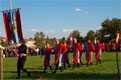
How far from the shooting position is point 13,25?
486 inches

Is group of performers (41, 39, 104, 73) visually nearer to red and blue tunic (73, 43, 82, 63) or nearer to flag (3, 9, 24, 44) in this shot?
red and blue tunic (73, 43, 82, 63)

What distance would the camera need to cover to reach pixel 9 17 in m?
12.5

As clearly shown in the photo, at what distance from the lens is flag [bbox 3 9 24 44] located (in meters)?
12.0

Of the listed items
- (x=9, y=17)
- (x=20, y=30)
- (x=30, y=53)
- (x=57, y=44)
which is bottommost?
(x=30, y=53)

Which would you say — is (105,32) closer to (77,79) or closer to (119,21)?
(119,21)

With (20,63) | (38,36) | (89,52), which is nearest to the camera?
(20,63)

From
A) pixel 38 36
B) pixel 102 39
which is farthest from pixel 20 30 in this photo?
pixel 38 36

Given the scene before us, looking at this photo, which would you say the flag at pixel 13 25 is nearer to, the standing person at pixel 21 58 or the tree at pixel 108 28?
the standing person at pixel 21 58

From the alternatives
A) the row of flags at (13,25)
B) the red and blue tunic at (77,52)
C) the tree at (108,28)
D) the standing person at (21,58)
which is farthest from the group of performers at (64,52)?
the tree at (108,28)

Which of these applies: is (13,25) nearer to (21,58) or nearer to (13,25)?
(13,25)

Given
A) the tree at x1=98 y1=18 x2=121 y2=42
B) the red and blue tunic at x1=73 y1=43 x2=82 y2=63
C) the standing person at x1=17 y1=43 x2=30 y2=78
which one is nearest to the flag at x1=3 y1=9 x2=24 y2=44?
the standing person at x1=17 y1=43 x2=30 y2=78

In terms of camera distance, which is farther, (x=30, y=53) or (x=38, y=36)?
(x=38, y=36)

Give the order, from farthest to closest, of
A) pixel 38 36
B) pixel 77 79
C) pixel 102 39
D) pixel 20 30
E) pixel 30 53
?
pixel 38 36 → pixel 102 39 → pixel 30 53 → pixel 20 30 → pixel 77 79

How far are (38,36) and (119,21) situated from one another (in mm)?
56476
